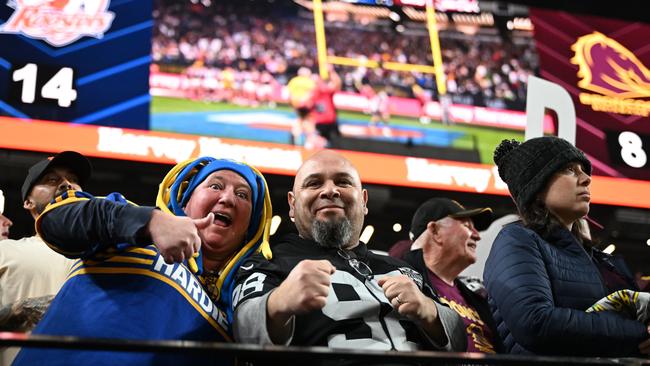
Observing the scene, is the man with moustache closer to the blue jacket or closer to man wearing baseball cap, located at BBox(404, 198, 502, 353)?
man wearing baseball cap, located at BBox(404, 198, 502, 353)

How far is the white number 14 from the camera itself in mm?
4902

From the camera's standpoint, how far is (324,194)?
5.71 feet

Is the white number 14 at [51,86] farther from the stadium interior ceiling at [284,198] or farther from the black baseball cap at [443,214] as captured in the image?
the black baseball cap at [443,214]

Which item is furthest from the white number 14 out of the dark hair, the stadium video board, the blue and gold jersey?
the dark hair

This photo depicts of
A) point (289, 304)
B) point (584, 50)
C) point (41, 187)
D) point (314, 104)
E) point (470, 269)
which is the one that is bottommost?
point (470, 269)

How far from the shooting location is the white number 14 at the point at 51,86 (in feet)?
16.1

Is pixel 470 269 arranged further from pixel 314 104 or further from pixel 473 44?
pixel 473 44

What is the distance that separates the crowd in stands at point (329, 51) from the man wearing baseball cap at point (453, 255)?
2694 mm

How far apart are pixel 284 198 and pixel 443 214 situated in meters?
3.26

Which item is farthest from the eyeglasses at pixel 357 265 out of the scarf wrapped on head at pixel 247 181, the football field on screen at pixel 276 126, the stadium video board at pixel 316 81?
the football field on screen at pixel 276 126

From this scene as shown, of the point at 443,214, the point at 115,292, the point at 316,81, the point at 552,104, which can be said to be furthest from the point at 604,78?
the point at 115,292

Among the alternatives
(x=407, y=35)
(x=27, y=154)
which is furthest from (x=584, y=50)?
(x=27, y=154)

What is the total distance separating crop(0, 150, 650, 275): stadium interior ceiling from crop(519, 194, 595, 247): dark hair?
3275mm

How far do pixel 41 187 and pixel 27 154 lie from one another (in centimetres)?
274
